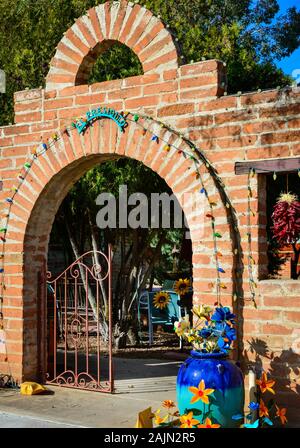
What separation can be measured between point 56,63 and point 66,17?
347 centimetres

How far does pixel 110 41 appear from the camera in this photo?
244 inches

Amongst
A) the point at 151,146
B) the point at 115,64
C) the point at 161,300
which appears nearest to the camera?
the point at 151,146

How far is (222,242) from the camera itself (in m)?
5.21

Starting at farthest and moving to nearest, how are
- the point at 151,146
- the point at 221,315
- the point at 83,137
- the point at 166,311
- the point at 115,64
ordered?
the point at 166,311 → the point at 115,64 → the point at 83,137 → the point at 151,146 → the point at 221,315

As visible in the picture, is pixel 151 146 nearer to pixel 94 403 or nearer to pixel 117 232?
pixel 94 403

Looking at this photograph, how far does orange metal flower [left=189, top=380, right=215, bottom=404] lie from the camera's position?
4.40 m

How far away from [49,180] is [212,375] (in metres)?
2.99

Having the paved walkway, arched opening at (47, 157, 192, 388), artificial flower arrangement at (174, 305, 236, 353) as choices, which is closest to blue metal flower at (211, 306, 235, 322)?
artificial flower arrangement at (174, 305, 236, 353)

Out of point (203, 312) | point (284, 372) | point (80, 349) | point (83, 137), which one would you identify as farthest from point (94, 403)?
point (80, 349)

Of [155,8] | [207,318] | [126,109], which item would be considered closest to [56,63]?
[126,109]

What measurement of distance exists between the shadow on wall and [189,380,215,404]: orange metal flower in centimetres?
79

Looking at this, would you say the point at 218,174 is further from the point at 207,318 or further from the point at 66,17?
the point at 66,17

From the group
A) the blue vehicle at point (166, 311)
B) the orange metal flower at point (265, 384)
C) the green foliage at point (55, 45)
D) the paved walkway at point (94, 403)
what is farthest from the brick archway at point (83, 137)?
the blue vehicle at point (166, 311)

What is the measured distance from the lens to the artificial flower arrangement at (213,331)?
471cm
